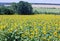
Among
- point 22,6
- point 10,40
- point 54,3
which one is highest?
point 10,40

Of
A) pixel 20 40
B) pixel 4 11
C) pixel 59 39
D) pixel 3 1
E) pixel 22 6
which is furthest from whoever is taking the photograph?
pixel 3 1

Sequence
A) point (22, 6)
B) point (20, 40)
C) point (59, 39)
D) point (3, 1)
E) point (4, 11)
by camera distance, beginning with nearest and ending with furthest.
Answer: point (59, 39)
point (20, 40)
point (4, 11)
point (22, 6)
point (3, 1)

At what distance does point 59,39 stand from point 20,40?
0.79 metres

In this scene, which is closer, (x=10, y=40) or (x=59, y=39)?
(x=59, y=39)

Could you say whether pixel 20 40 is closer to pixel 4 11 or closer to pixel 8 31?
pixel 8 31

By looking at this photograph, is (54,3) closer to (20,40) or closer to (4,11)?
(4,11)

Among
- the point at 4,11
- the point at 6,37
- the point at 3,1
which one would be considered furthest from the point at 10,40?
the point at 3,1

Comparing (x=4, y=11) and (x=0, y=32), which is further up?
(x=0, y=32)

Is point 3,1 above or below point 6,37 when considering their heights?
below

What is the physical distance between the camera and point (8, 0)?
52469 millimetres

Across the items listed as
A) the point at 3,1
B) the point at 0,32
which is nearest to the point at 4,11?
the point at 3,1

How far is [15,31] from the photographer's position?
4.60 metres

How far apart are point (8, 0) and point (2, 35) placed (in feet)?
158

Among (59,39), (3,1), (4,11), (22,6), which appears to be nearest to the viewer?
(59,39)
